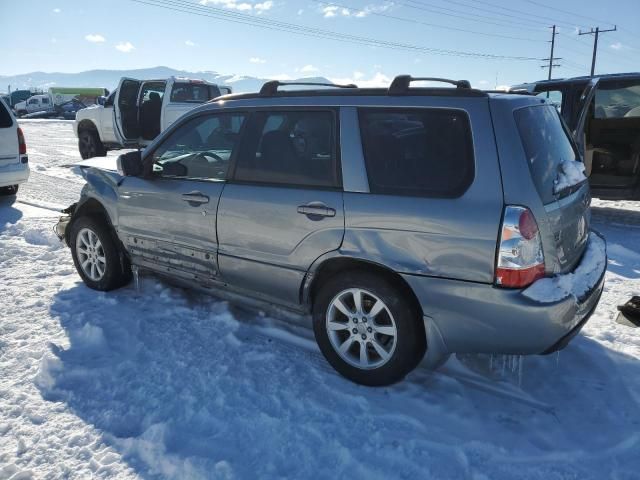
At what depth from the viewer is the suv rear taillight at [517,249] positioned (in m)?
2.54

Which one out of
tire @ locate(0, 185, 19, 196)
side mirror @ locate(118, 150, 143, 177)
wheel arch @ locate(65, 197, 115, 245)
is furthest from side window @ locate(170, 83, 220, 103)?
side mirror @ locate(118, 150, 143, 177)

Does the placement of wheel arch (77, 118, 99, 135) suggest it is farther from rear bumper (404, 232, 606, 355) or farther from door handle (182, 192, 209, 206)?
rear bumper (404, 232, 606, 355)

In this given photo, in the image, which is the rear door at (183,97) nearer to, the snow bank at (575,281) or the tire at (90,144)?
the tire at (90,144)

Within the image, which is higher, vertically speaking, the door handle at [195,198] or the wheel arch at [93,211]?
the door handle at [195,198]

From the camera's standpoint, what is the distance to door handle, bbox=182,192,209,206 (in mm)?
3645

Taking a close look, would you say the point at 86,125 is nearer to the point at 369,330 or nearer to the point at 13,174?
the point at 13,174

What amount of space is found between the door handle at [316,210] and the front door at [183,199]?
762 millimetres

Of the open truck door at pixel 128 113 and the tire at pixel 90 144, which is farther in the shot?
the tire at pixel 90 144

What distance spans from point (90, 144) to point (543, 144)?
13184 millimetres

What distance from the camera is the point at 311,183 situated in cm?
318

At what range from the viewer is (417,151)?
9.34 ft

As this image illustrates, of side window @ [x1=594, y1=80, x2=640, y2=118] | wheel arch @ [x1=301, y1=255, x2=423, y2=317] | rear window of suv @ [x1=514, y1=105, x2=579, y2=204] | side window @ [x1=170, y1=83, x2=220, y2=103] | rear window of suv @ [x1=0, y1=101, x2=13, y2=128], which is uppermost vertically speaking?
side window @ [x1=170, y1=83, x2=220, y2=103]

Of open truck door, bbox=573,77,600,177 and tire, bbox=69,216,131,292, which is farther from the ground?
open truck door, bbox=573,77,600,177

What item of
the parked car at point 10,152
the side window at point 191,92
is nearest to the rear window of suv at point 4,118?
the parked car at point 10,152
